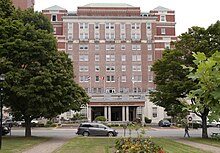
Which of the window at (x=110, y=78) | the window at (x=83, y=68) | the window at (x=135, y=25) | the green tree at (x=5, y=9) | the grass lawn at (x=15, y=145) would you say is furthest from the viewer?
the window at (x=135, y=25)

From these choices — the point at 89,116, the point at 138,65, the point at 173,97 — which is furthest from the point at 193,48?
the point at 138,65

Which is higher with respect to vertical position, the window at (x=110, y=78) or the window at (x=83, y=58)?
the window at (x=83, y=58)

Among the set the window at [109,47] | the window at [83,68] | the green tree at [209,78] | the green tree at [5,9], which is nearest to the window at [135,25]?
the window at [109,47]

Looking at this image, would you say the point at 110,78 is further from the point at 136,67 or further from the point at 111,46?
the point at 111,46

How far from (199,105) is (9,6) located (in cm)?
3536

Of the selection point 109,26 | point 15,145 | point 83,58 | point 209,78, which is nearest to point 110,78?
point 83,58

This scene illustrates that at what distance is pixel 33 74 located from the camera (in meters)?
32.7

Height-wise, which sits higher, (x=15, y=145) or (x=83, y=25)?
(x=83, y=25)

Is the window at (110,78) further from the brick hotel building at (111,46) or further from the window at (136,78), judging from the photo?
the window at (136,78)

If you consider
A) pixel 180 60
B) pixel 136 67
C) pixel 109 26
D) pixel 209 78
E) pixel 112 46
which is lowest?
pixel 209 78

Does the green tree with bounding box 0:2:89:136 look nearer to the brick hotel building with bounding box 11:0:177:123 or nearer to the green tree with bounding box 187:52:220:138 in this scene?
the green tree with bounding box 187:52:220:138

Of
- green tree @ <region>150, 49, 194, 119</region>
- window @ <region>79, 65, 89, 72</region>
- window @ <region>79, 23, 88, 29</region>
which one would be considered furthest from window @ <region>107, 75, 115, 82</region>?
green tree @ <region>150, 49, 194, 119</region>

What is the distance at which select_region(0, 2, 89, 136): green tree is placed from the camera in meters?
31.3

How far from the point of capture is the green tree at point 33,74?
31328 millimetres
